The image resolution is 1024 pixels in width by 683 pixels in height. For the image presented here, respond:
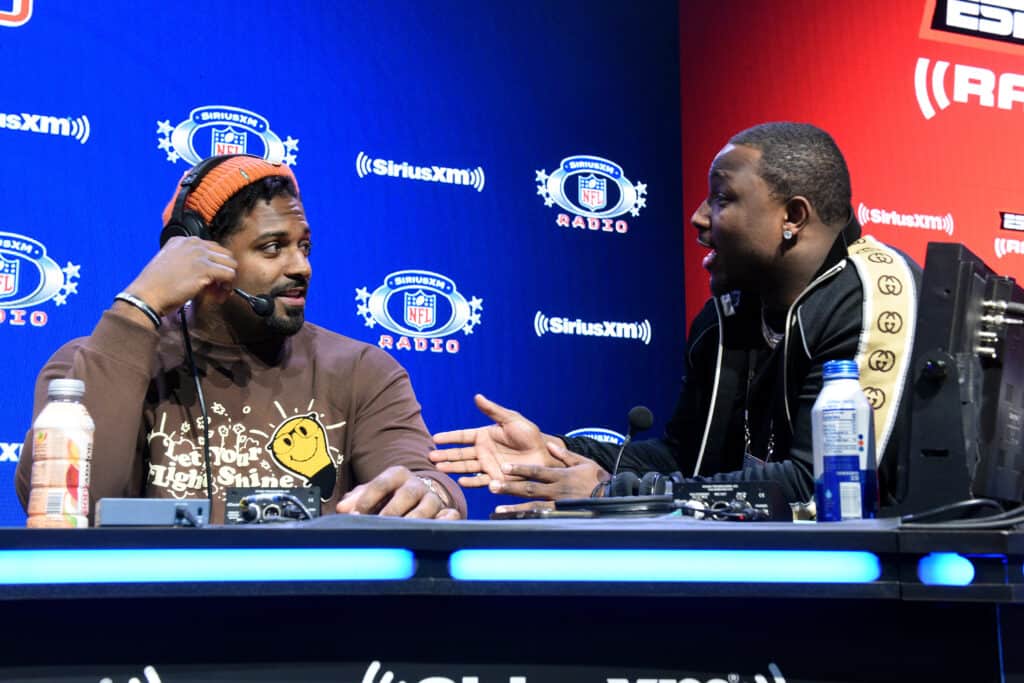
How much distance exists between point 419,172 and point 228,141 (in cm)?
63

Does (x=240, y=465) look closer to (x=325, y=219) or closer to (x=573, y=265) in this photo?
(x=325, y=219)

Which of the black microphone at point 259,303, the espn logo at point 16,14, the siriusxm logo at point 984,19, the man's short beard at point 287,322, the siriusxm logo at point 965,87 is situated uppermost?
the siriusxm logo at point 984,19

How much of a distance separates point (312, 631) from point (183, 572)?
128 millimetres

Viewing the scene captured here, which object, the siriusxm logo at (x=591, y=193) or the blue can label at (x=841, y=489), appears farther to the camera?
the siriusxm logo at (x=591, y=193)

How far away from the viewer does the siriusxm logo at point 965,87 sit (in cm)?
429

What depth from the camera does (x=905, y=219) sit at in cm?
420

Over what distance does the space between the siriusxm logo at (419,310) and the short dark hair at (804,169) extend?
145 cm

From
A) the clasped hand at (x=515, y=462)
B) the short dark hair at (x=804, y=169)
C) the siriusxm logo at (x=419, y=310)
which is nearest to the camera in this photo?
the clasped hand at (x=515, y=462)

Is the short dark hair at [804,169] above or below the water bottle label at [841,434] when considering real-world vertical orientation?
above

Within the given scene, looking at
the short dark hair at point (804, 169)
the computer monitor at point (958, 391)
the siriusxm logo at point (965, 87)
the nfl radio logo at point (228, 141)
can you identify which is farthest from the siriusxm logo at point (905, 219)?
the computer monitor at point (958, 391)

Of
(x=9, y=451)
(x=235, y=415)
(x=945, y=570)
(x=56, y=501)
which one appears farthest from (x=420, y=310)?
(x=945, y=570)

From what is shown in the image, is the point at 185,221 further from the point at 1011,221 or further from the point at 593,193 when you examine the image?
the point at 1011,221

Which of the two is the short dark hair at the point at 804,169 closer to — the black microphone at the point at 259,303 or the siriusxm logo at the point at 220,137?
the black microphone at the point at 259,303

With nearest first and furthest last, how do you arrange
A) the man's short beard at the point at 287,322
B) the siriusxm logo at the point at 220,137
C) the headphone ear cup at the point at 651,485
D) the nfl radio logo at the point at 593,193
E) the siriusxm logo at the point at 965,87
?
the headphone ear cup at the point at 651,485 < the man's short beard at the point at 287,322 < the siriusxm logo at the point at 220,137 < the nfl radio logo at the point at 593,193 < the siriusxm logo at the point at 965,87
